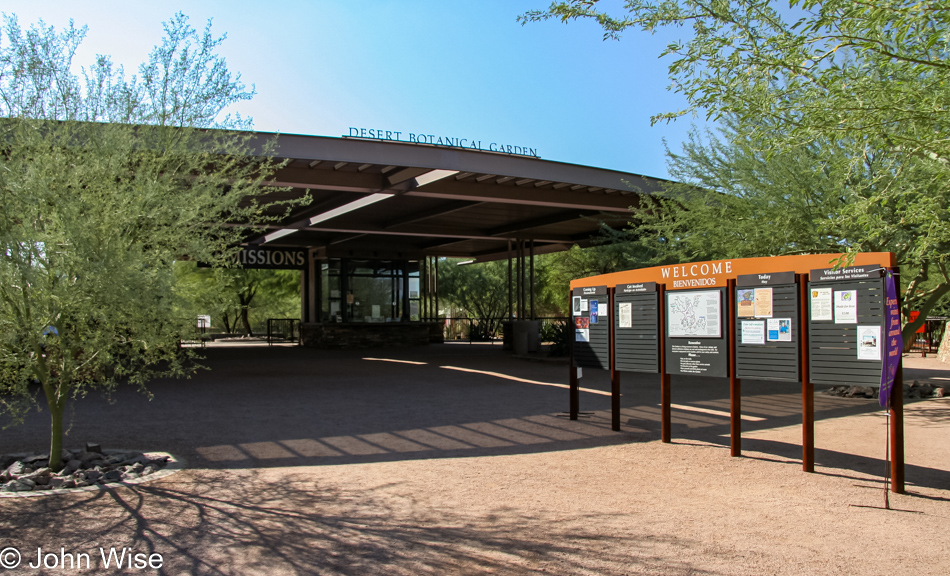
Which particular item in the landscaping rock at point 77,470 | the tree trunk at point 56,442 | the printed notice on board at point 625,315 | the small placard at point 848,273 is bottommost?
the landscaping rock at point 77,470

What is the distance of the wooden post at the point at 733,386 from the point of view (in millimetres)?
6641

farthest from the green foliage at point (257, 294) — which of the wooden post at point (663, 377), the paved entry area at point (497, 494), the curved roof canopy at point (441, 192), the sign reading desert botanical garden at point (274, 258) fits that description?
the wooden post at point (663, 377)

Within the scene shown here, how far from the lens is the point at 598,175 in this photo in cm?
1383

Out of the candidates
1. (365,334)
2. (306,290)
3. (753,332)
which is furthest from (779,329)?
(306,290)

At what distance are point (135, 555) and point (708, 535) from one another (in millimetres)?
3421

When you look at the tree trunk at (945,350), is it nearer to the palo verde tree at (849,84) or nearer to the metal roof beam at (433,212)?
the metal roof beam at (433,212)

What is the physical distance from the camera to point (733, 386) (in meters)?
6.72

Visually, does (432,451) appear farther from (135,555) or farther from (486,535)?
(135,555)

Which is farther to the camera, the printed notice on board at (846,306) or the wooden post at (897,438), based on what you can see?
the printed notice on board at (846,306)

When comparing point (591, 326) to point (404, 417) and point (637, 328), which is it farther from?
point (404, 417)

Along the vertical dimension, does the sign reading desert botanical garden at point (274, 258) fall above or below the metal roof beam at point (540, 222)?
below

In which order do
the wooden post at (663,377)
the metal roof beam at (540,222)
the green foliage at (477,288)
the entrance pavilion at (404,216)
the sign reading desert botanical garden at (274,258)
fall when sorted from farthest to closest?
1. the green foliage at (477,288)
2. the sign reading desert botanical garden at (274,258)
3. the metal roof beam at (540,222)
4. the entrance pavilion at (404,216)
5. the wooden post at (663,377)

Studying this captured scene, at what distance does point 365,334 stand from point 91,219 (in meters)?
20.2

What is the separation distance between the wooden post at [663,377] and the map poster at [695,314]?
0.27 feet
